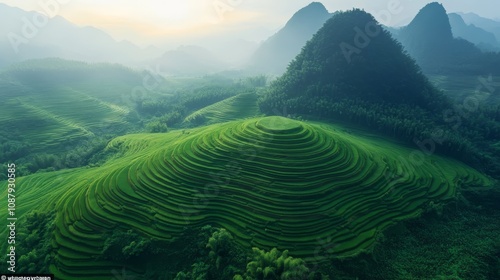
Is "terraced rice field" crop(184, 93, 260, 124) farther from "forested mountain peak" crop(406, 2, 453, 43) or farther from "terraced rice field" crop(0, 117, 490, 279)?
"forested mountain peak" crop(406, 2, 453, 43)

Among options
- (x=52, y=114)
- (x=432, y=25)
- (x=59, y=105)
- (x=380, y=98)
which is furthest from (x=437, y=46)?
(x=52, y=114)

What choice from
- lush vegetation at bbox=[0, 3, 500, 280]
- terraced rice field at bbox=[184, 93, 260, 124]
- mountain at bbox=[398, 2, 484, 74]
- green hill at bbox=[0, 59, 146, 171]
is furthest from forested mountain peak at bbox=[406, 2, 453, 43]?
green hill at bbox=[0, 59, 146, 171]

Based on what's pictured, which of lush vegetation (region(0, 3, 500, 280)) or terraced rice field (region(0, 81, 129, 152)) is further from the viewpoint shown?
A: terraced rice field (region(0, 81, 129, 152))

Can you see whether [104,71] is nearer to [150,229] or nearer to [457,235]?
[150,229]

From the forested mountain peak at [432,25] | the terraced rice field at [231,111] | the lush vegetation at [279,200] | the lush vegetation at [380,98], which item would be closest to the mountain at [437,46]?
the forested mountain peak at [432,25]

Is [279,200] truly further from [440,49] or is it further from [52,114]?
[440,49]

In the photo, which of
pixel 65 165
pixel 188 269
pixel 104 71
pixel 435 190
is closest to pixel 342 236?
pixel 188 269

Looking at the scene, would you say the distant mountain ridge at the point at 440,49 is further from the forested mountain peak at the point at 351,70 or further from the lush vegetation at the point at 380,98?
the forested mountain peak at the point at 351,70
